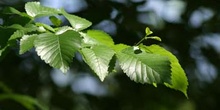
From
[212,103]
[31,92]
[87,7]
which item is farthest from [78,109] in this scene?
[212,103]

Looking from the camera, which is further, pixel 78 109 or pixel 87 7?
pixel 78 109

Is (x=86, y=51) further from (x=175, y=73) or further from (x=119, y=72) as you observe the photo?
(x=119, y=72)

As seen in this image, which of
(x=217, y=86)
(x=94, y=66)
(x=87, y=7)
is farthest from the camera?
(x=217, y=86)

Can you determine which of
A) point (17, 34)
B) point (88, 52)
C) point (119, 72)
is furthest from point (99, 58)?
point (119, 72)

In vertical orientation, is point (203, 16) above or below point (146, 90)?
above

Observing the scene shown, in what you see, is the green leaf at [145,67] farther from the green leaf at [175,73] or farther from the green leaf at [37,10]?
the green leaf at [37,10]

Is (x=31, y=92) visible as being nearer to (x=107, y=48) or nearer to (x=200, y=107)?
(x=200, y=107)
